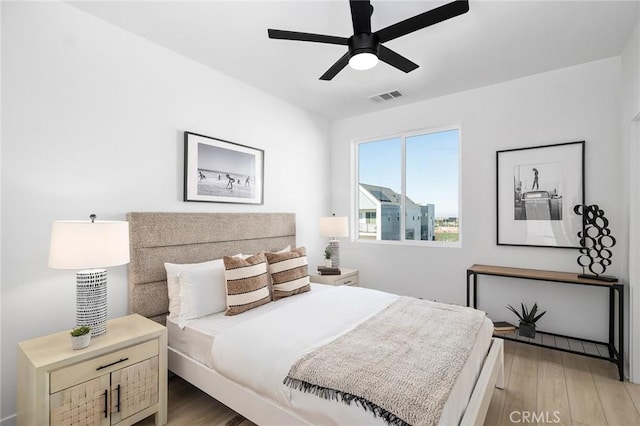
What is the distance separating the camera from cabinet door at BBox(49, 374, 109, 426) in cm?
155

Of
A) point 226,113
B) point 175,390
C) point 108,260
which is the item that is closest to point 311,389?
point 108,260

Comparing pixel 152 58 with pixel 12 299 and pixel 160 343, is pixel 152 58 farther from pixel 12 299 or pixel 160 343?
pixel 160 343

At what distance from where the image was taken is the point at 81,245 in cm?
171

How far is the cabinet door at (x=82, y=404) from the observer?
1548 millimetres

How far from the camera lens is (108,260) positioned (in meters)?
1.78

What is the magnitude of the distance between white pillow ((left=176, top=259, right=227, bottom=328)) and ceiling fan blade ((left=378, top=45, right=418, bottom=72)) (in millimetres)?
2031

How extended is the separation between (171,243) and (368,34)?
217 centimetres

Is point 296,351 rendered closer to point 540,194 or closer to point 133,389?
point 133,389

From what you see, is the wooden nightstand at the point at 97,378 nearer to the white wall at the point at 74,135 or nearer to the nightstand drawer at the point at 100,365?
the nightstand drawer at the point at 100,365

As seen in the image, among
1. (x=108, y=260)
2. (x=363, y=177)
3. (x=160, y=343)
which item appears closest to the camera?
(x=108, y=260)

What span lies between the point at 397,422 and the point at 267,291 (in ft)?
5.12

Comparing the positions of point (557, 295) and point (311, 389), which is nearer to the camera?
point (311, 389)

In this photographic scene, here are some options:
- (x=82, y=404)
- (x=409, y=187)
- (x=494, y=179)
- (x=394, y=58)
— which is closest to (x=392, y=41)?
(x=394, y=58)

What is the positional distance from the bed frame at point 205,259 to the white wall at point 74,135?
0.14 m
